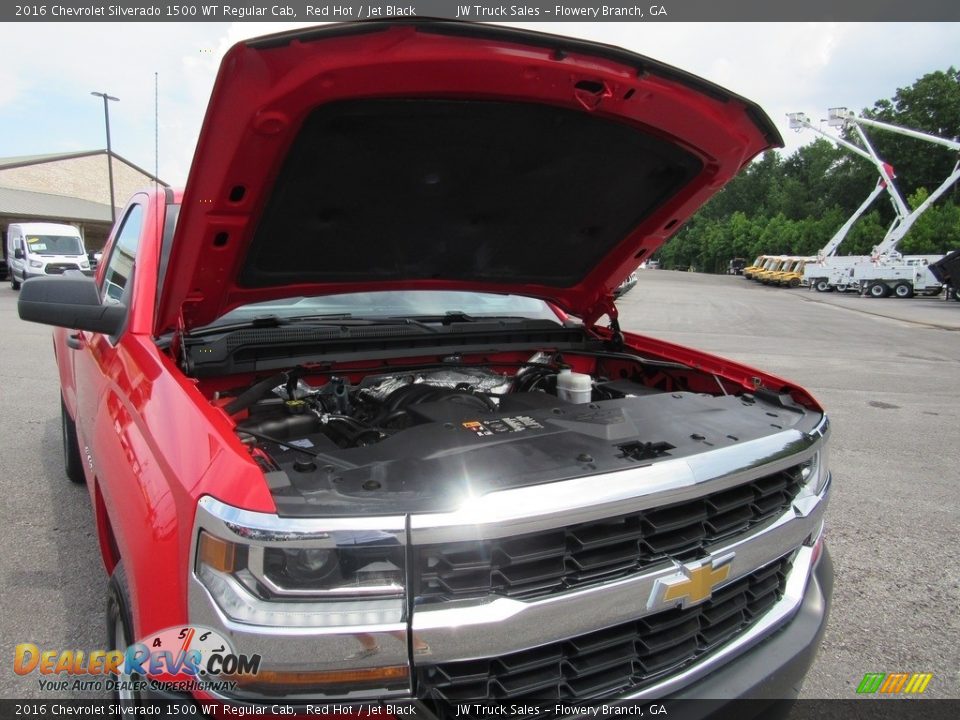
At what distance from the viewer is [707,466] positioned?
1.66 meters

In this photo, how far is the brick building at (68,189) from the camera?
33.6 m

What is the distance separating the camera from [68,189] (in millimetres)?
39844

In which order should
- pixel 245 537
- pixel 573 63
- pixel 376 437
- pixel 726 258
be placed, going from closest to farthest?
1. pixel 245 537
2. pixel 573 63
3. pixel 376 437
4. pixel 726 258

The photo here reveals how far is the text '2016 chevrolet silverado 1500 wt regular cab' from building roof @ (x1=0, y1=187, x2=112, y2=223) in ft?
121

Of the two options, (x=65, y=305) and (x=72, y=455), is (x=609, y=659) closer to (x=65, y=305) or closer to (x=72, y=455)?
(x=65, y=305)

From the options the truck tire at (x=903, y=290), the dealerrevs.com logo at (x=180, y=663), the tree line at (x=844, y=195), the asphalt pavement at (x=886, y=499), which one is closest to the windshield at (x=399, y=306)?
the dealerrevs.com logo at (x=180, y=663)

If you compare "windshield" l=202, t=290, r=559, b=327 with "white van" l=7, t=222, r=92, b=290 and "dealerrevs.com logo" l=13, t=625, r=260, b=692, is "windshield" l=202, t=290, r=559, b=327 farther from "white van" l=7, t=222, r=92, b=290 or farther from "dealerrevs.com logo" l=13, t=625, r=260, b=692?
"white van" l=7, t=222, r=92, b=290

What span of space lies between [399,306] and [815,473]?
2014mm

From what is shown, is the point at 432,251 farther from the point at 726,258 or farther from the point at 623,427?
the point at 726,258

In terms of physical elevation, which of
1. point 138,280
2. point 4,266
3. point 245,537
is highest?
point 138,280

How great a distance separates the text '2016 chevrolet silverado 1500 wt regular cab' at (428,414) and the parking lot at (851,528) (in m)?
0.40

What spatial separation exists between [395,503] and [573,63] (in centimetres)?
137

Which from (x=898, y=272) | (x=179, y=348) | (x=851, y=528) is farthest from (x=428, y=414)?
(x=898, y=272)

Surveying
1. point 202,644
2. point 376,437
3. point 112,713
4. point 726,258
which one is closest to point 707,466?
point 376,437
